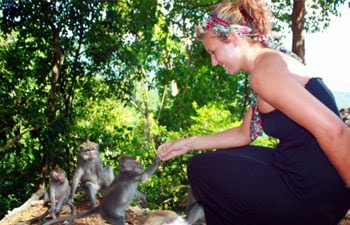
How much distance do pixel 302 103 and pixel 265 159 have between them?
0.47m

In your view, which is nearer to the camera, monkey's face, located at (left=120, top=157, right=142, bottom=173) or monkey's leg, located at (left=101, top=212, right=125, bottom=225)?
monkey's leg, located at (left=101, top=212, right=125, bottom=225)

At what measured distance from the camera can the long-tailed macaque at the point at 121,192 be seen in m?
4.76

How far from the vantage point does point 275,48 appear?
189 centimetres

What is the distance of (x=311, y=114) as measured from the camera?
1556mm

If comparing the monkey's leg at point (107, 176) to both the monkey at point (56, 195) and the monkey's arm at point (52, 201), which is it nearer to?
the monkey at point (56, 195)

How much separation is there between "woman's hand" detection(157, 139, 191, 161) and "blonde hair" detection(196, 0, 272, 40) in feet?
2.27

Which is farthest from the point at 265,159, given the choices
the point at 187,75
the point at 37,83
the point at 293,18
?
the point at 187,75

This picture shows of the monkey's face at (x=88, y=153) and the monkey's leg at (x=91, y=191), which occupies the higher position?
the monkey's face at (x=88, y=153)

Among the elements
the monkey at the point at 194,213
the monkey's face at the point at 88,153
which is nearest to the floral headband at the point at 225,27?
the monkey at the point at 194,213

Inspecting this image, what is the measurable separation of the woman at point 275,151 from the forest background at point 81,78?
5021mm

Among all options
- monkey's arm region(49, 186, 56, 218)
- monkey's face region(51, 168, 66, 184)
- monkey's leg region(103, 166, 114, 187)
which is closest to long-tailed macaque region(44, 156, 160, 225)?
monkey's arm region(49, 186, 56, 218)

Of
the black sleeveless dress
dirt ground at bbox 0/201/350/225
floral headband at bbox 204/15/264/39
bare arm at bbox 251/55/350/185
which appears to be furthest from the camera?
dirt ground at bbox 0/201/350/225

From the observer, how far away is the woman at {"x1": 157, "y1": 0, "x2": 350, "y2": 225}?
5.18 ft

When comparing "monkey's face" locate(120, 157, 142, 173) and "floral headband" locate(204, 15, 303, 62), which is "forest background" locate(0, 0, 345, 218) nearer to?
"monkey's face" locate(120, 157, 142, 173)
